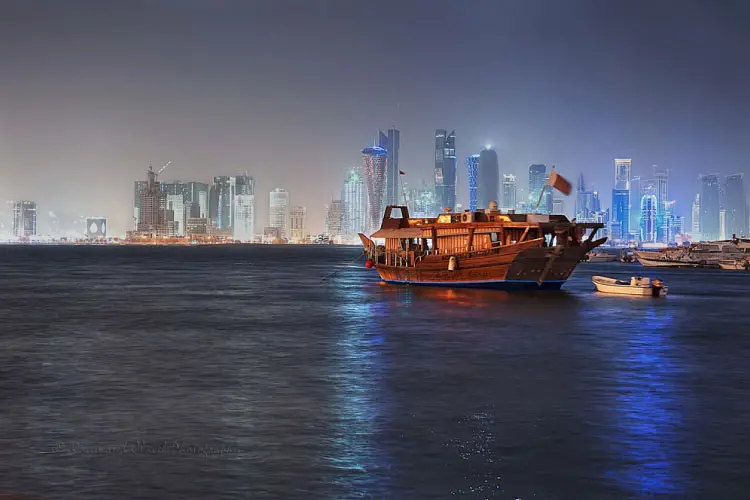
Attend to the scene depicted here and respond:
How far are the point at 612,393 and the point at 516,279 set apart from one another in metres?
47.4

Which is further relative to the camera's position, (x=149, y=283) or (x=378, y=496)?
(x=149, y=283)

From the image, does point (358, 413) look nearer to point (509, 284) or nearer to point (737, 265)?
point (509, 284)

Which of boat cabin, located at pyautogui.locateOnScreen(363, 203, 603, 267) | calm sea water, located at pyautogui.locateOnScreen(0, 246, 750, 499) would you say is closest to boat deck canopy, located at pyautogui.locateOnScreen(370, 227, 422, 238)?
boat cabin, located at pyautogui.locateOnScreen(363, 203, 603, 267)

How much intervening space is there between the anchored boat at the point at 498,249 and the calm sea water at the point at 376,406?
15283mm

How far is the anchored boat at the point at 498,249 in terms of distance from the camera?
247 feet

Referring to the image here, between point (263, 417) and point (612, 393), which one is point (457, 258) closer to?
point (612, 393)

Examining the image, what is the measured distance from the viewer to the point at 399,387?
31.7 meters

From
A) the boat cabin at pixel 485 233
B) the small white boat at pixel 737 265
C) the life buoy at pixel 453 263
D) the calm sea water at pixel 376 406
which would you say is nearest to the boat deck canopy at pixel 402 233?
the boat cabin at pixel 485 233

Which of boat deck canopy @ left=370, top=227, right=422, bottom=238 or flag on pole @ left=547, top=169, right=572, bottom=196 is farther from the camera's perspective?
boat deck canopy @ left=370, top=227, right=422, bottom=238

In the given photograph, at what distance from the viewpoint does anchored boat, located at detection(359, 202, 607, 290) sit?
75188 millimetres

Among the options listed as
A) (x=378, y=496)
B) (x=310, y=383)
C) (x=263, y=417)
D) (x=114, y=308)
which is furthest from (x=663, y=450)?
(x=114, y=308)

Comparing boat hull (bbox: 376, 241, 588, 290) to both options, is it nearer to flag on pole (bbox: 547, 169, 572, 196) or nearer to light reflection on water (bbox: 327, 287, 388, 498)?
flag on pole (bbox: 547, 169, 572, 196)

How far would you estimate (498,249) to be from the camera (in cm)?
7531

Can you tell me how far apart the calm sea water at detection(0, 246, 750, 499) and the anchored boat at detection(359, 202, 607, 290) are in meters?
15.3
